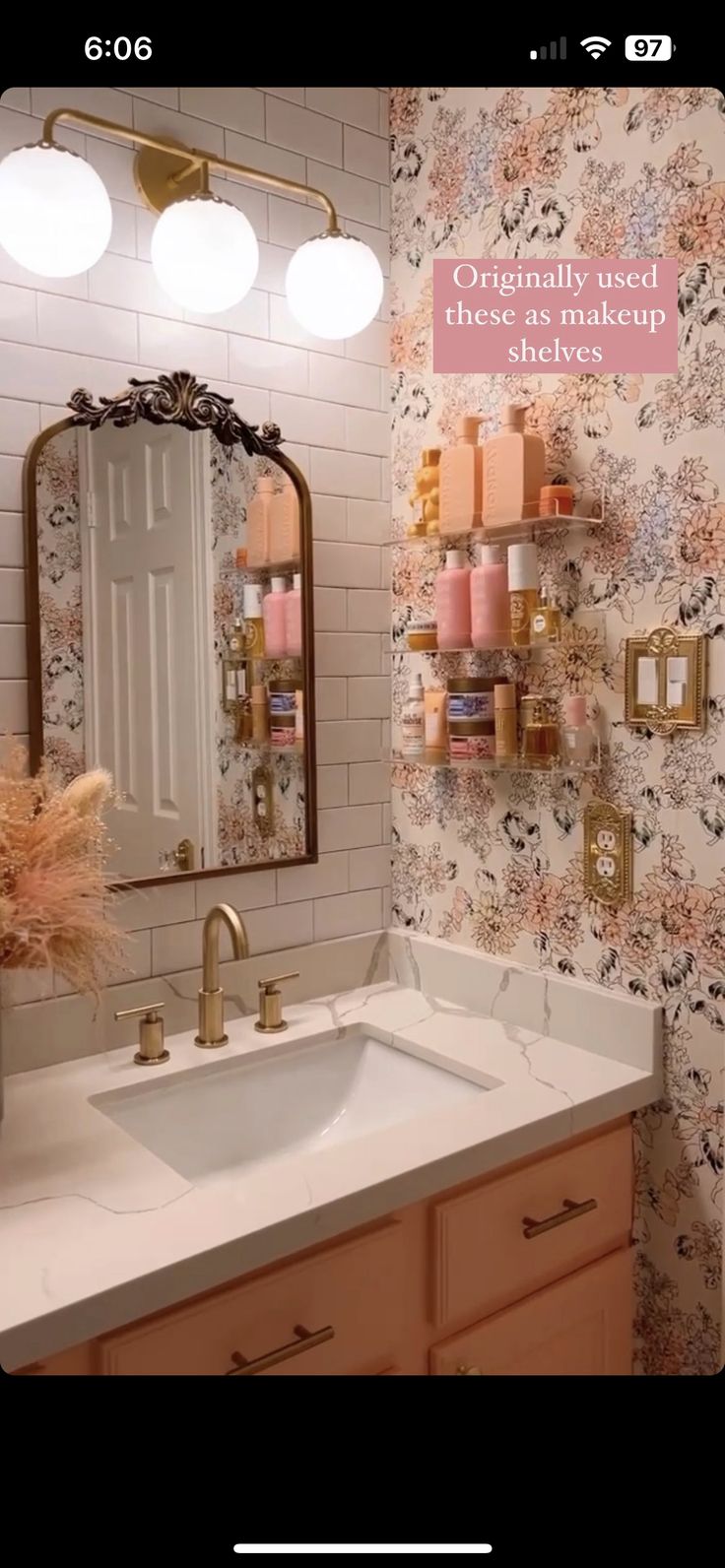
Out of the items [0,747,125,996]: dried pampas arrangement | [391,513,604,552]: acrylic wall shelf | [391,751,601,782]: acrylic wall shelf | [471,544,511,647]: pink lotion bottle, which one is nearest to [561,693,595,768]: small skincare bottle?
[391,751,601,782]: acrylic wall shelf

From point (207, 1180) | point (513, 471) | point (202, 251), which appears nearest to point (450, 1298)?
point (207, 1180)

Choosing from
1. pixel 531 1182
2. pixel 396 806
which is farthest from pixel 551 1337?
pixel 396 806

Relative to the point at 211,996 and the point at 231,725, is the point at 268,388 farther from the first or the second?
the point at 211,996

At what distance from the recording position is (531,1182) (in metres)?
1.30

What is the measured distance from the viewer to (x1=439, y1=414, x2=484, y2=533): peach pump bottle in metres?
1.51

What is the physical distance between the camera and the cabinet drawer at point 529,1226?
1224 millimetres

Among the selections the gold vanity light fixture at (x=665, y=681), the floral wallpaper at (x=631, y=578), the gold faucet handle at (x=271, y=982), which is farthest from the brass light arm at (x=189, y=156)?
the gold faucet handle at (x=271, y=982)

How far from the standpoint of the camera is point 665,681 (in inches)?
53.3

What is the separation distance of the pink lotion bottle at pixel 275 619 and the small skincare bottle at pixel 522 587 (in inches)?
13.8

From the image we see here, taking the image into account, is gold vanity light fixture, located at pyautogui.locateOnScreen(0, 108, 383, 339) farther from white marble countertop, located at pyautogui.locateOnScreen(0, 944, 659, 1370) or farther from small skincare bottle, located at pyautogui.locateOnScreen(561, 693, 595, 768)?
white marble countertop, located at pyautogui.locateOnScreen(0, 944, 659, 1370)

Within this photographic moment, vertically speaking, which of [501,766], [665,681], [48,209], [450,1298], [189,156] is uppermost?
[189,156]
